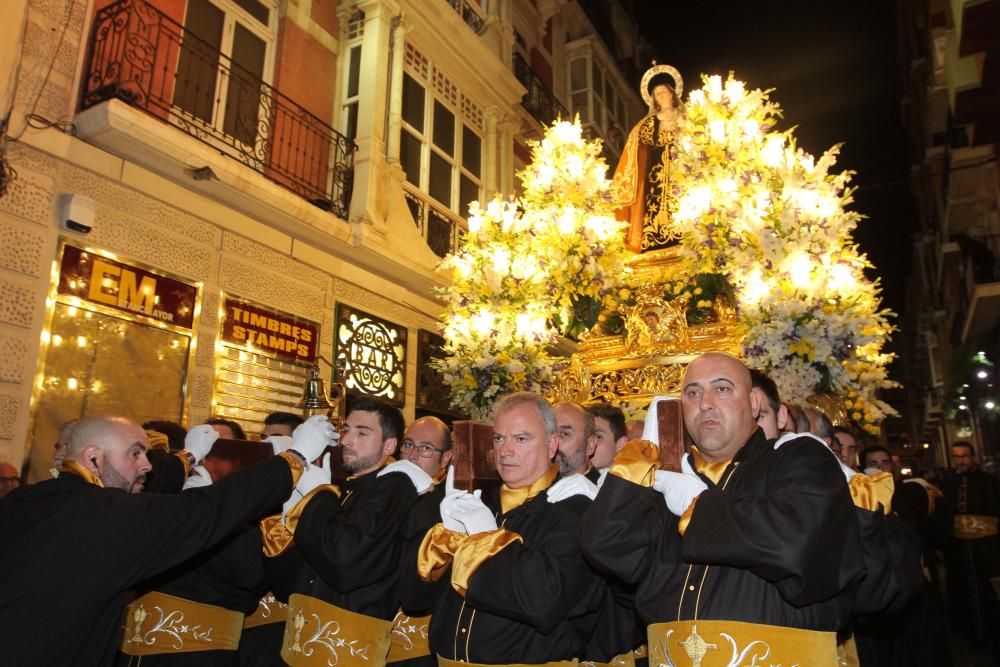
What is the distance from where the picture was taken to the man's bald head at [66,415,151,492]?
2.68 metres

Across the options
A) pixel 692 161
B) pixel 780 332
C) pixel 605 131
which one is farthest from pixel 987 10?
pixel 605 131

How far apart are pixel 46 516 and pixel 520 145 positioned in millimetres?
13236

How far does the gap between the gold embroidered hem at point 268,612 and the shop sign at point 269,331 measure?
15.0ft

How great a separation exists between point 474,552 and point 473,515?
0.17m

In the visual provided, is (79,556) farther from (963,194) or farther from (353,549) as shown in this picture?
(963,194)

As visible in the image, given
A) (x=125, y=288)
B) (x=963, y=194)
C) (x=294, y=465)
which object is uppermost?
(x=963, y=194)

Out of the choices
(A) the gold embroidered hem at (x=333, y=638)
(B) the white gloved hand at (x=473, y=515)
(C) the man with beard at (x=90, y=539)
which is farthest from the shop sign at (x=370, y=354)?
(B) the white gloved hand at (x=473, y=515)

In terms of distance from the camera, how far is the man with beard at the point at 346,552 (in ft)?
10.2

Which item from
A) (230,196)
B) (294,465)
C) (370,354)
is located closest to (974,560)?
(294,465)

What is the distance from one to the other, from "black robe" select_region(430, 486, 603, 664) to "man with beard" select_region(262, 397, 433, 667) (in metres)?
0.38

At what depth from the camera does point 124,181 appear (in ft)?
23.4

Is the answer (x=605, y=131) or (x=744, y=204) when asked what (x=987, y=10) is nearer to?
(x=744, y=204)

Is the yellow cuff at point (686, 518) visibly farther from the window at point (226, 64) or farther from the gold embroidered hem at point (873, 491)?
the window at point (226, 64)

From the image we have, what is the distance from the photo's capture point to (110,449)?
8.92 ft
